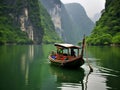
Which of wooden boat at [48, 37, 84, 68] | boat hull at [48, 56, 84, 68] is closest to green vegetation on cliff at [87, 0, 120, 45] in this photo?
wooden boat at [48, 37, 84, 68]

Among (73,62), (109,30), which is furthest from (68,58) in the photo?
(109,30)

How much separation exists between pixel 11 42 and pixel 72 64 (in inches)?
5316

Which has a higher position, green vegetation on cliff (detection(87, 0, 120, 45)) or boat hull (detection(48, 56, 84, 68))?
green vegetation on cliff (detection(87, 0, 120, 45))

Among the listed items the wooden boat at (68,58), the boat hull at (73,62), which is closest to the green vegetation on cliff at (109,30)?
the wooden boat at (68,58)

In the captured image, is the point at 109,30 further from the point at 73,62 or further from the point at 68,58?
the point at 73,62

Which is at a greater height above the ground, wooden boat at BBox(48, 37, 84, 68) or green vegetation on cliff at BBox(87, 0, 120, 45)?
green vegetation on cliff at BBox(87, 0, 120, 45)

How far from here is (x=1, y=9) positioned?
198375 millimetres

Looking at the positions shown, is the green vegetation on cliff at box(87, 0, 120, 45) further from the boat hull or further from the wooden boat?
the boat hull

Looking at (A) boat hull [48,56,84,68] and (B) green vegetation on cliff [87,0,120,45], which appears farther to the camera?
(B) green vegetation on cliff [87,0,120,45]

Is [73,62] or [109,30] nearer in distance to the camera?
[73,62]

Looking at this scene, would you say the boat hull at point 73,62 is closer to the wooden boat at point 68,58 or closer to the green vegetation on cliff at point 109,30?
the wooden boat at point 68,58

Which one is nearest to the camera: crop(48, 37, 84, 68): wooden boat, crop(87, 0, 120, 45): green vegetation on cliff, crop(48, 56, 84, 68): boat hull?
crop(48, 56, 84, 68): boat hull

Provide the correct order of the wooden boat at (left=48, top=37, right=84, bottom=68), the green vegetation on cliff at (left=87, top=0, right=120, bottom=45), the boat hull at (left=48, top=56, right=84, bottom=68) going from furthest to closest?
1. the green vegetation on cliff at (left=87, top=0, right=120, bottom=45)
2. the wooden boat at (left=48, top=37, right=84, bottom=68)
3. the boat hull at (left=48, top=56, right=84, bottom=68)

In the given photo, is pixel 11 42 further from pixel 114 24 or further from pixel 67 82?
pixel 67 82
